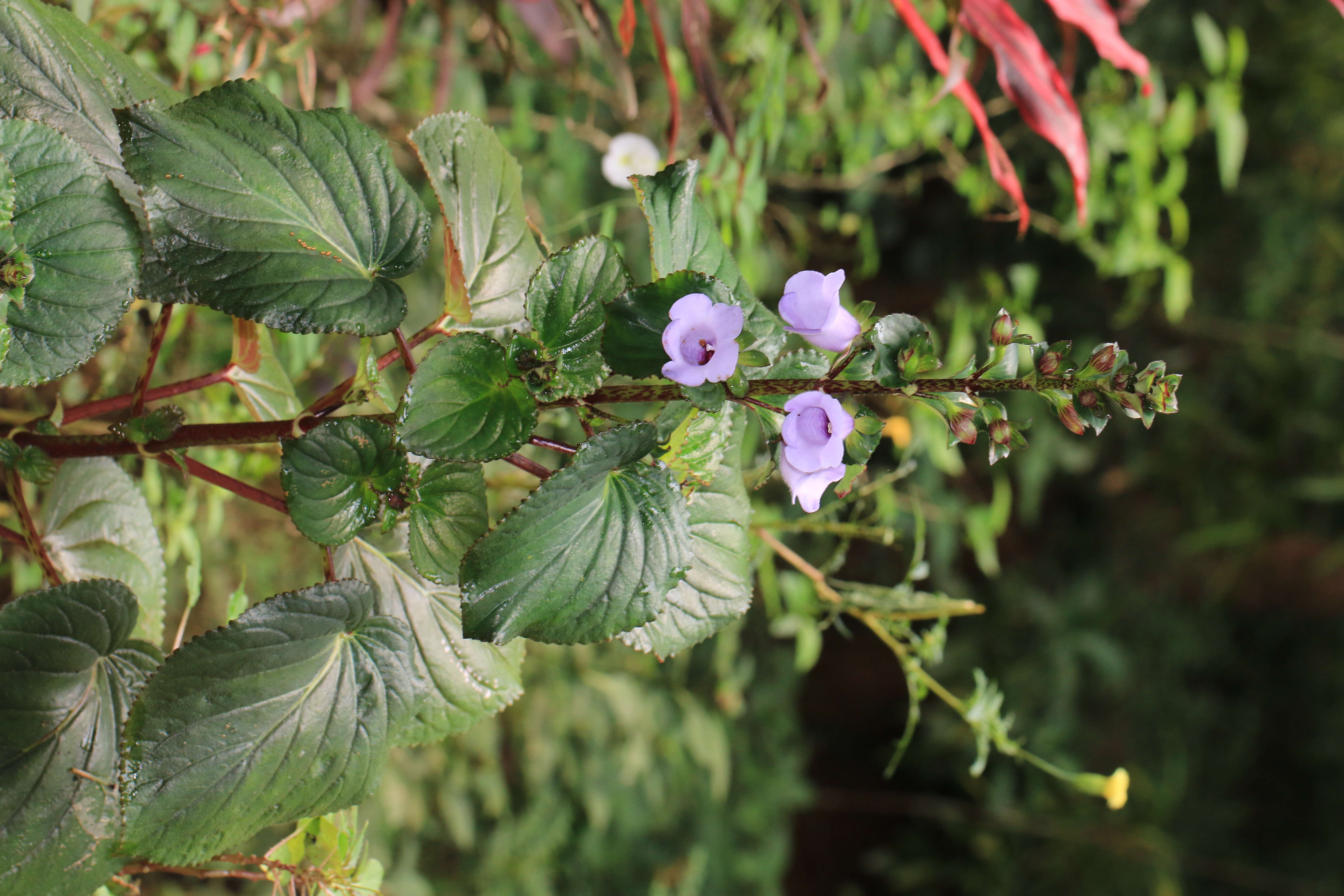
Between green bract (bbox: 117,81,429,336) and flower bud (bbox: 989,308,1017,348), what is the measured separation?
29cm

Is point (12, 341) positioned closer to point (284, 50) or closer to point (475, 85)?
point (284, 50)

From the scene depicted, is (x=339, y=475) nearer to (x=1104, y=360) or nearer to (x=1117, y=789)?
(x=1104, y=360)

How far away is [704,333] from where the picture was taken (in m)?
0.36

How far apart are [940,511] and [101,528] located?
1.02 meters

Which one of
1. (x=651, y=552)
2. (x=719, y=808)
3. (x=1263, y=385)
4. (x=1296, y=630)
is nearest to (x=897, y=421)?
(x=651, y=552)

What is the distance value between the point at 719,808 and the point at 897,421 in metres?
1.14

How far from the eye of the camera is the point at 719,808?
1835 millimetres

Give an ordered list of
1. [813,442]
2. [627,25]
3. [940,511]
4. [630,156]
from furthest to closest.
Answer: [940,511] < [630,156] < [627,25] < [813,442]

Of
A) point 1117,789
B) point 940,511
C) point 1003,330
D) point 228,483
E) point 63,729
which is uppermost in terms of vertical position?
point 1003,330

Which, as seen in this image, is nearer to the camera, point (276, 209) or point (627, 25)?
point (276, 209)

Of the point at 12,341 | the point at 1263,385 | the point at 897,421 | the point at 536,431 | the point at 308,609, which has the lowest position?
the point at 1263,385

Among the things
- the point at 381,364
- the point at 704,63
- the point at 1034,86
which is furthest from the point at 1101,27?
the point at 381,364

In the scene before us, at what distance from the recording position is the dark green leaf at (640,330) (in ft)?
1.23

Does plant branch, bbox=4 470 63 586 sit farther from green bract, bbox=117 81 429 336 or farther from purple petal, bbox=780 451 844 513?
purple petal, bbox=780 451 844 513
